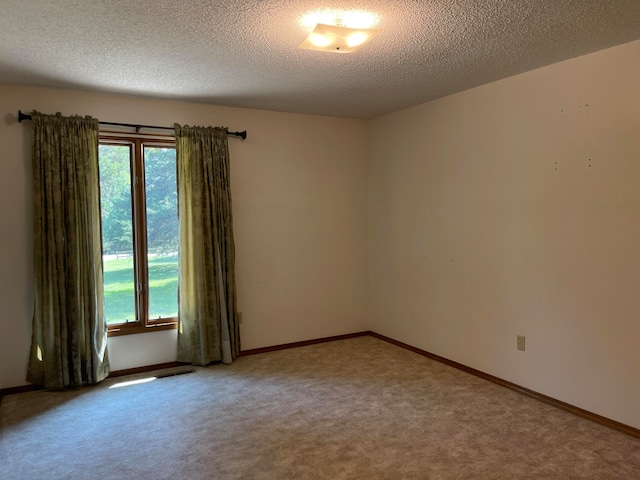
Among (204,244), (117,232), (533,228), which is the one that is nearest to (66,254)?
(117,232)

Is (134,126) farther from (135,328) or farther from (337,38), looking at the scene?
(337,38)

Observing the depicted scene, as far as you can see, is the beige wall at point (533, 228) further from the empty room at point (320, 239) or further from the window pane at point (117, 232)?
the window pane at point (117, 232)

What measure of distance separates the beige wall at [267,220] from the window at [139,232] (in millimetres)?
196

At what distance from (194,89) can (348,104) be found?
1.47 m

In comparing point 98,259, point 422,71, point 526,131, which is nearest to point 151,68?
point 98,259

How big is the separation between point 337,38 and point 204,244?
2424 mm

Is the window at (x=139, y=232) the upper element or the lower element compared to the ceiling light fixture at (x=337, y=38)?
lower

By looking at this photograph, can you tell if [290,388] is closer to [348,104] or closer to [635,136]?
[348,104]

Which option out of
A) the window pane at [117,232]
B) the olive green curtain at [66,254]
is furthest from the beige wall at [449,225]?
the window pane at [117,232]

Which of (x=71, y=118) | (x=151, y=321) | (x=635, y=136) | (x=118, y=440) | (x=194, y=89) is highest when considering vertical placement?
(x=194, y=89)

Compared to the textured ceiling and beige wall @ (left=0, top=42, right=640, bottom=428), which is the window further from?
the textured ceiling

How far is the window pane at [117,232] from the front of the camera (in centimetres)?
410

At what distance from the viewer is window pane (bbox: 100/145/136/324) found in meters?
4.10

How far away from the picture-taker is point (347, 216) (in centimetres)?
530
